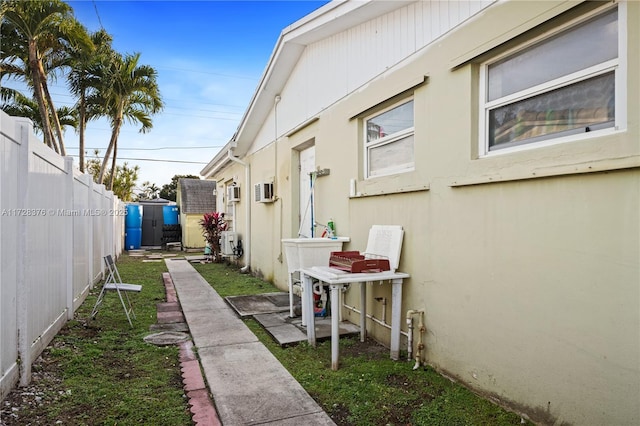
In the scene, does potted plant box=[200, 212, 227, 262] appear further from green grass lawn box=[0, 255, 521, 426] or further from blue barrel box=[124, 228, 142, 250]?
green grass lawn box=[0, 255, 521, 426]

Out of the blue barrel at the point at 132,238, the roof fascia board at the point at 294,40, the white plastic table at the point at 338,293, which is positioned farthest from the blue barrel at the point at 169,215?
the white plastic table at the point at 338,293

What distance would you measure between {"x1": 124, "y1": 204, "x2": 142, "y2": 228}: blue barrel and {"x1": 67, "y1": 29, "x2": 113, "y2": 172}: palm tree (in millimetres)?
4163

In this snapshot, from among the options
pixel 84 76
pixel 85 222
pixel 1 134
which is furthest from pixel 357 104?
pixel 84 76

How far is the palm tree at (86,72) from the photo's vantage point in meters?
12.8

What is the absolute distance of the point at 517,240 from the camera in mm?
2895

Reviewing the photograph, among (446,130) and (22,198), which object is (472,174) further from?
(22,198)

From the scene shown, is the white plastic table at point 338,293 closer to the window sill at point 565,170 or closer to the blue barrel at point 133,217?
the window sill at point 565,170

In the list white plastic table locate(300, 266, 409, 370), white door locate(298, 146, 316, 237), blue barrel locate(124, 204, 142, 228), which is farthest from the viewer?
blue barrel locate(124, 204, 142, 228)

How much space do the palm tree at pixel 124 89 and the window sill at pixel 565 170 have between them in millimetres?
14397

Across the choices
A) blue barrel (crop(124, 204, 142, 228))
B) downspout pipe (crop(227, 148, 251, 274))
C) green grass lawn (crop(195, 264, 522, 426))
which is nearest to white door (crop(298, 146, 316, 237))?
green grass lawn (crop(195, 264, 522, 426))

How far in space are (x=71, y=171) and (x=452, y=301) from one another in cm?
513

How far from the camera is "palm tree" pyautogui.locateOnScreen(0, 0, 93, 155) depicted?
10.6 meters

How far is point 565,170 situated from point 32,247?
442 centimetres

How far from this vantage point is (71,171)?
5434mm
